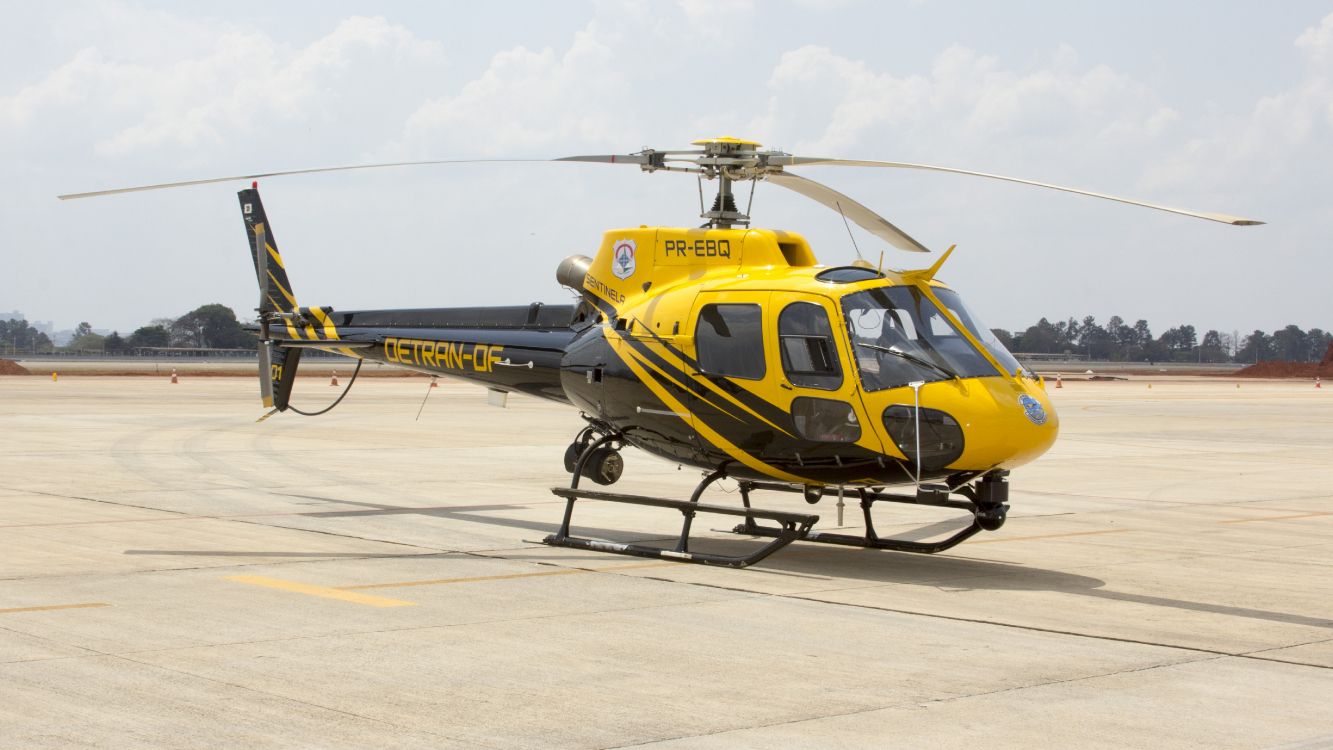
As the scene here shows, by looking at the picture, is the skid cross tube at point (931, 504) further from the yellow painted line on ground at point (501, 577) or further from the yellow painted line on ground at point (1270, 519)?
the yellow painted line on ground at point (1270, 519)

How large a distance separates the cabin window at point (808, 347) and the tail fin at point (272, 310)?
788cm

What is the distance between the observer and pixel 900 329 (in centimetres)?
1077

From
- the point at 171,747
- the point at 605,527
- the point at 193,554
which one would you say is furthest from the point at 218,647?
the point at 605,527

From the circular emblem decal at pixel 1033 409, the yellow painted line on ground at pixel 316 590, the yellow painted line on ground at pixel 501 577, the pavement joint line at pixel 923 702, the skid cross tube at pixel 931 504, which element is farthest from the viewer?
the skid cross tube at pixel 931 504

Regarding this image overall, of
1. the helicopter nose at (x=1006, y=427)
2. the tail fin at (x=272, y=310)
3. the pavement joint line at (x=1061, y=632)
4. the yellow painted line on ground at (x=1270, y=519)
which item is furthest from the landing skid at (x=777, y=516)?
the tail fin at (x=272, y=310)

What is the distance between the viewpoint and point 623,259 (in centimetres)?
1291

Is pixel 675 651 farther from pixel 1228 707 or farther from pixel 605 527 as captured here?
pixel 605 527

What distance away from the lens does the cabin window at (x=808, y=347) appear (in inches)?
428

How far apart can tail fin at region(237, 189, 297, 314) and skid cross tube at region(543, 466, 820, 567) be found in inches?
240

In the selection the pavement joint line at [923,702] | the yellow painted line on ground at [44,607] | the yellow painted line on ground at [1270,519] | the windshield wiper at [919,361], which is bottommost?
the yellow painted line on ground at [1270,519]

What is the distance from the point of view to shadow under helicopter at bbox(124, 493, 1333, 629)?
9961mm

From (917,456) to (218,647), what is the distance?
Result: 515 centimetres

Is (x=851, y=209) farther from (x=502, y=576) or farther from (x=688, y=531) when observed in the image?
(x=502, y=576)

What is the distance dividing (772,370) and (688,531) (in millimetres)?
1595
